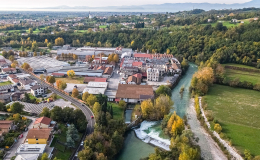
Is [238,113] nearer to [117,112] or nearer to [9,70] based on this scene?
[117,112]

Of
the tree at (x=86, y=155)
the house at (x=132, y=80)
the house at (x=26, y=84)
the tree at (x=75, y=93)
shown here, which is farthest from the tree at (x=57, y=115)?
the house at (x=132, y=80)

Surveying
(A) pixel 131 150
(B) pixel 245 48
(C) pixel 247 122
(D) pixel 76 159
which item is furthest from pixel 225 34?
(D) pixel 76 159

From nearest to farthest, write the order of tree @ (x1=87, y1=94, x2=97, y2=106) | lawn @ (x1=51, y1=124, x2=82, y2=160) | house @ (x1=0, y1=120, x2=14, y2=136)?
lawn @ (x1=51, y1=124, x2=82, y2=160) < house @ (x1=0, y1=120, x2=14, y2=136) < tree @ (x1=87, y1=94, x2=97, y2=106)

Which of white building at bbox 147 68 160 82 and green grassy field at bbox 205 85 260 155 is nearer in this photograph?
green grassy field at bbox 205 85 260 155

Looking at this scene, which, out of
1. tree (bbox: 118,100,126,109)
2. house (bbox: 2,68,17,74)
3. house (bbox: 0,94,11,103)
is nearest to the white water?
tree (bbox: 118,100,126,109)

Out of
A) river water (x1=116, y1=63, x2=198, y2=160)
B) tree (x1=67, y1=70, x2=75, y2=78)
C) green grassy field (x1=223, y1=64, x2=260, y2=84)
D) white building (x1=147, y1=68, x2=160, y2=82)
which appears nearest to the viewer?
river water (x1=116, y1=63, x2=198, y2=160)

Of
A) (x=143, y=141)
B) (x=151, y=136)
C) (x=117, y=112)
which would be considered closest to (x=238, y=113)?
(x=151, y=136)

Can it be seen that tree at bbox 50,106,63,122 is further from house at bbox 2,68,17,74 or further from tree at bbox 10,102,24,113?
house at bbox 2,68,17,74

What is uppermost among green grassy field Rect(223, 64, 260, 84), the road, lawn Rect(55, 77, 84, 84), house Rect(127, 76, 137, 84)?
green grassy field Rect(223, 64, 260, 84)
